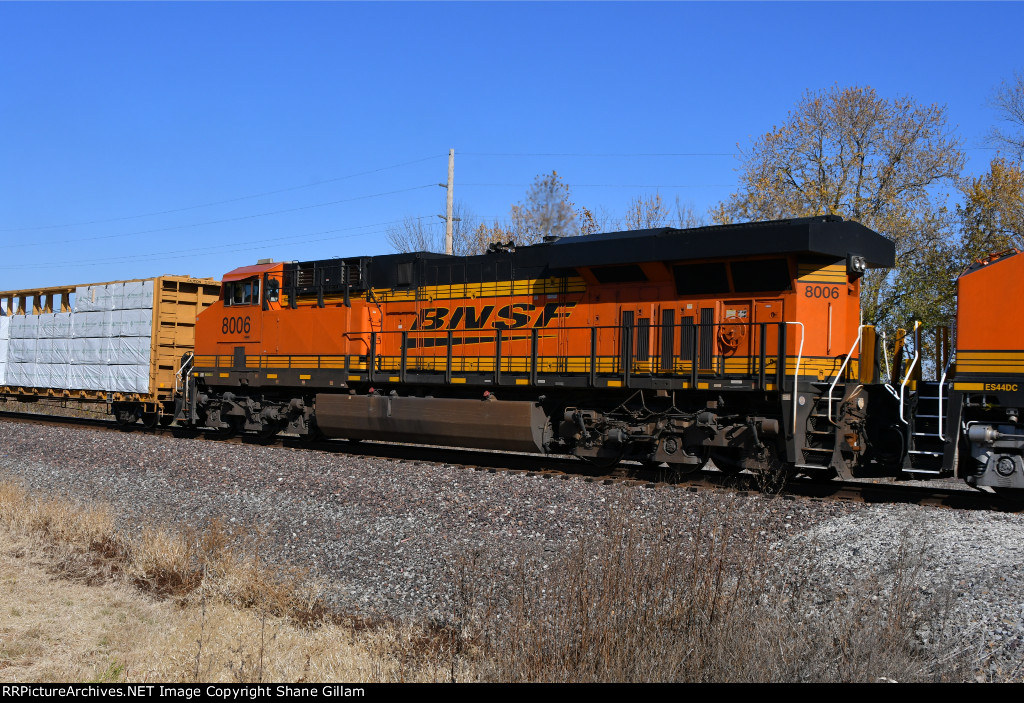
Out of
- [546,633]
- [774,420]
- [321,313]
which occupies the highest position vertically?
[321,313]

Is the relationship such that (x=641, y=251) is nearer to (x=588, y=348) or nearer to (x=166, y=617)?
(x=588, y=348)

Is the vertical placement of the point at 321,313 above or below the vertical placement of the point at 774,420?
above

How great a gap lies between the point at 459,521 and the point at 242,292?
10.0 m

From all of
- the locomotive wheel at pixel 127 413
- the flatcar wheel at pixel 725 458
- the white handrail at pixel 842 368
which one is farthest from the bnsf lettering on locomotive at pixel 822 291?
the locomotive wheel at pixel 127 413

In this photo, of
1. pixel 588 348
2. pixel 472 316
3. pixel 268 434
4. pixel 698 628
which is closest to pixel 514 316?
pixel 472 316

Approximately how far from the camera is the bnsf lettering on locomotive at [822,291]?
35.1ft

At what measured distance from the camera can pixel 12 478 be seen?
40.1ft

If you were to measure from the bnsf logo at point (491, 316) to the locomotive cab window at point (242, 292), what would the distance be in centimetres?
406

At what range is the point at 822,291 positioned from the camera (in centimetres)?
1073
